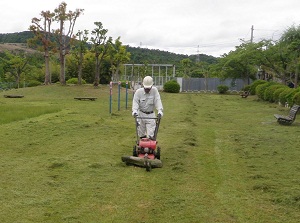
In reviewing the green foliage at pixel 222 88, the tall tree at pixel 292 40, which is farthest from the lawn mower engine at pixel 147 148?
the green foliage at pixel 222 88

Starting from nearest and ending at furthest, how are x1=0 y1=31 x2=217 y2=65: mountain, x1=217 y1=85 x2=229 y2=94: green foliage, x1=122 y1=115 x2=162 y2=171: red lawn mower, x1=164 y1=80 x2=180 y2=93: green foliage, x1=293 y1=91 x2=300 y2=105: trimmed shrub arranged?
1. x1=122 y1=115 x2=162 y2=171: red lawn mower
2. x1=293 y1=91 x2=300 y2=105: trimmed shrub
3. x1=164 y1=80 x2=180 y2=93: green foliage
4. x1=217 y1=85 x2=229 y2=94: green foliage
5. x1=0 y1=31 x2=217 y2=65: mountain

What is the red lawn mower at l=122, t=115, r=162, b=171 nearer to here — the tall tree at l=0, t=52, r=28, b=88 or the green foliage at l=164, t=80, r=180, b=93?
the green foliage at l=164, t=80, r=180, b=93

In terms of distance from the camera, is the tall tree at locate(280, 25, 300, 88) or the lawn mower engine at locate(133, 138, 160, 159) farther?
the tall tree at locate(280, 25, 300, 88)

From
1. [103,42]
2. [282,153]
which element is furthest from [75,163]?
[103,42]

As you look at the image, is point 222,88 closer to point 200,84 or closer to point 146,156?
point 200,84

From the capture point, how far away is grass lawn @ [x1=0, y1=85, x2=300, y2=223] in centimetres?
513

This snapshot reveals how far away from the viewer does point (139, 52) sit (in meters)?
85.6

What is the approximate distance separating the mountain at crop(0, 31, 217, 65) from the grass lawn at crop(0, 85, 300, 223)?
59.0 metres

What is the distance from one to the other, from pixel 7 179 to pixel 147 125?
123 inches

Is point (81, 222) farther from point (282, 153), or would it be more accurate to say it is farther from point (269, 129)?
point (269, 129)

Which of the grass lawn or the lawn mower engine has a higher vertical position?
the lawn mower engine

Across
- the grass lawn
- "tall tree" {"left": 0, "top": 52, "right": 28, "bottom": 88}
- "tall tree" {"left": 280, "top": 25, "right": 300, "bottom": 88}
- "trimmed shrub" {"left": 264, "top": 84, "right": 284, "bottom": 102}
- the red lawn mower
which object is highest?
"tall tree" {"left": 280, "top": 25, "right": 300, "bottom": 88}

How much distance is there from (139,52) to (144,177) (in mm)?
79792

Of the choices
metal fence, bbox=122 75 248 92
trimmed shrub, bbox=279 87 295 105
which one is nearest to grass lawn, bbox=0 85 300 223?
trimmed shrub, bbox=279 87 295 105
